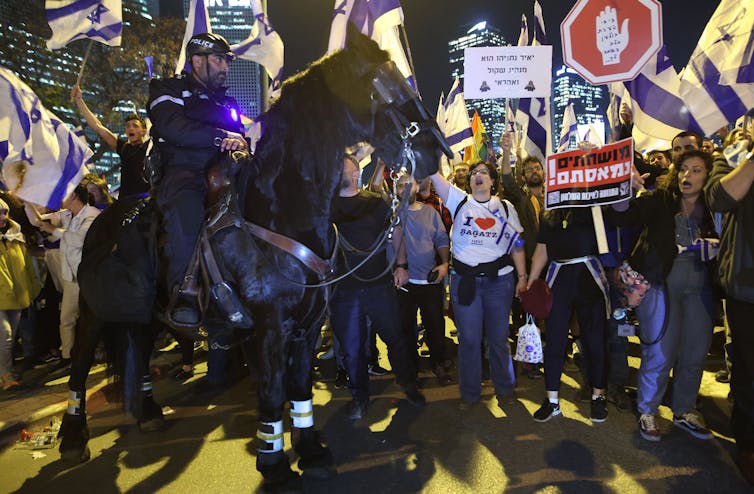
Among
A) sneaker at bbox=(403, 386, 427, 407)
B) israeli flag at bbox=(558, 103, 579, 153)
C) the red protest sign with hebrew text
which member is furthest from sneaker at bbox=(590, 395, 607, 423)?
israeli flag at bbox=(558, 103, 579, 153)

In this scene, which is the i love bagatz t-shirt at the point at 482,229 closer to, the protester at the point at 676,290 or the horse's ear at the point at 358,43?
the protester at the point at 676,290

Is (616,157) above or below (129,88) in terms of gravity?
below

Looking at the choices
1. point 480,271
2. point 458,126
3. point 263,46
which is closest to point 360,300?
point 480,271

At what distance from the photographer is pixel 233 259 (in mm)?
3316

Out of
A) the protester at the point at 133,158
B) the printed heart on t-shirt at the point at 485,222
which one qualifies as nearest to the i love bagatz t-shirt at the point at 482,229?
the printed heart on t-shirt at the point at 485,222

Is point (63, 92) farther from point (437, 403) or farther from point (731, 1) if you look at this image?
point (731, 1)

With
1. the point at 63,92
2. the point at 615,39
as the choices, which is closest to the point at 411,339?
the point at 615,39

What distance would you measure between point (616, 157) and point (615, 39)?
4.91 ft

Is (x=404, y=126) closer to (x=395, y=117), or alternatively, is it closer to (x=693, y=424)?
(x=395, y=117)

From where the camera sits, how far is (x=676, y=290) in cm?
417

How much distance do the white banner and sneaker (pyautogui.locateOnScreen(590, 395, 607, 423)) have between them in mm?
3977

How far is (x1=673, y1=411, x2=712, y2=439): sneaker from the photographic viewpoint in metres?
4.11

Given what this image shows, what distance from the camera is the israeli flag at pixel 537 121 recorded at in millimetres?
7004

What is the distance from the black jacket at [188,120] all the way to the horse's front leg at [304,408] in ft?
5.42
